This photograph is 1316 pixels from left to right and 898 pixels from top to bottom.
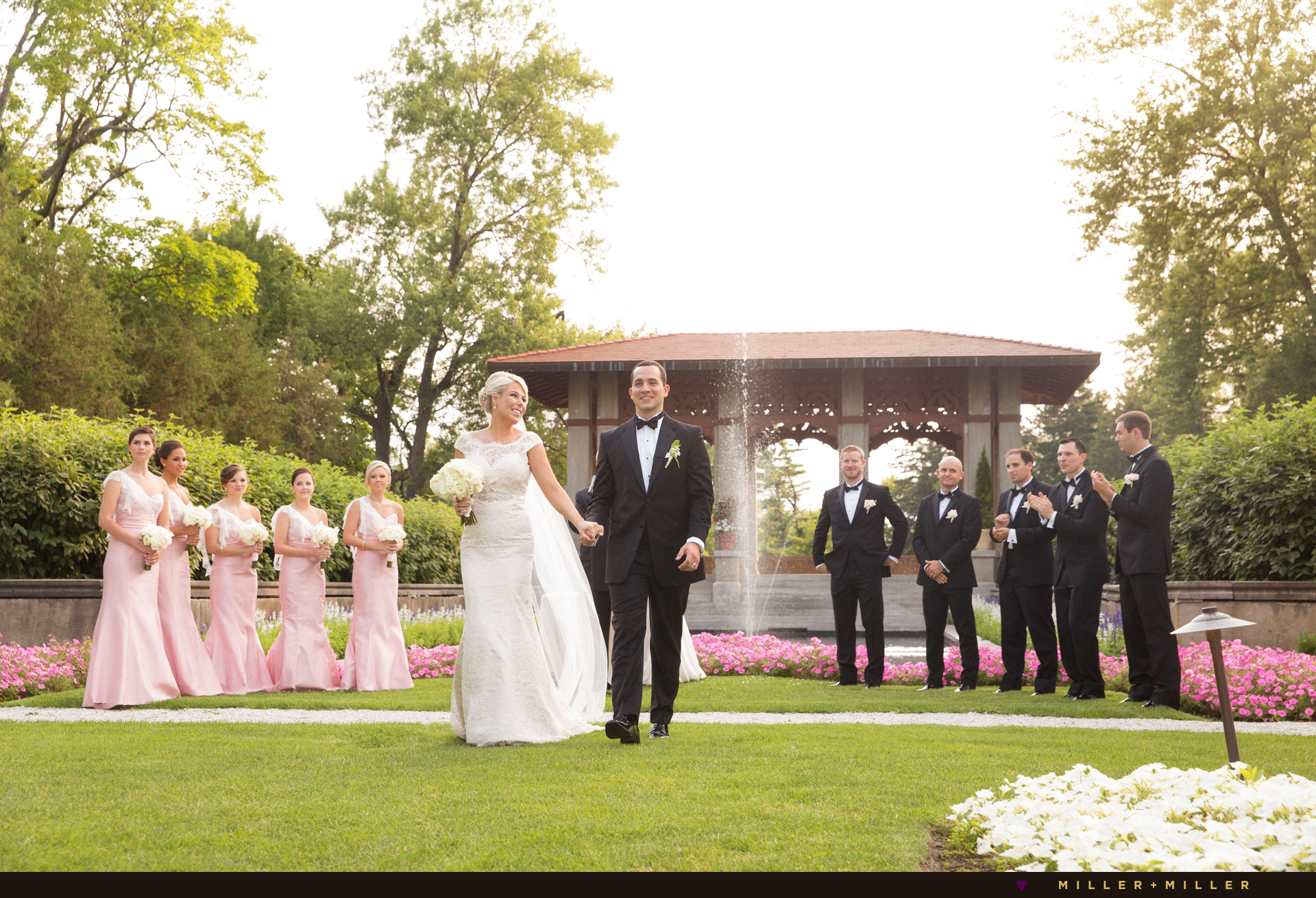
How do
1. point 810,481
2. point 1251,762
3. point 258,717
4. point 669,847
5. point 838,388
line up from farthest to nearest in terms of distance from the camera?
point 810,481 < point 838,388 < point 258,717 < point 1251,762 < point 669,847

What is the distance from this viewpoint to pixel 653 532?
21.5 ft

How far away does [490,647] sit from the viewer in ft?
21.6

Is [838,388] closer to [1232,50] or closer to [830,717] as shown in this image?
[1232,50]

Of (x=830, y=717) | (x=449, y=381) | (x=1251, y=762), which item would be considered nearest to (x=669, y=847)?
(x=1251, y=762)

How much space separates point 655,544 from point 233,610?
215 inches

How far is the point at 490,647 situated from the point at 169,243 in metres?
28.3

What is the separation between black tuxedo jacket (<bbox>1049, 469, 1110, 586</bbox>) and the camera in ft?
29.3

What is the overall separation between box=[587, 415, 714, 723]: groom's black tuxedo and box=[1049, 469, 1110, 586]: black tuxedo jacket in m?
3.87

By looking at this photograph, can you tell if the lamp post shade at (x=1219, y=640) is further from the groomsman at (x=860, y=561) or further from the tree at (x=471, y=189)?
the tree at (x=471, y=189)

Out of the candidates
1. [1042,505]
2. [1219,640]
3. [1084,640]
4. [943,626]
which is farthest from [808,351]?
[1219,640]

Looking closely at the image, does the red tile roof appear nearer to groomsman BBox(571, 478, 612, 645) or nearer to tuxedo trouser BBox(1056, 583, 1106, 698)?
groomsman BBox(571, 478, 612, 645)

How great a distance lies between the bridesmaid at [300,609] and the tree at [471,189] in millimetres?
28580

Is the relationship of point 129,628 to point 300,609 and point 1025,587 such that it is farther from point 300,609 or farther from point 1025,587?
point 1025,587

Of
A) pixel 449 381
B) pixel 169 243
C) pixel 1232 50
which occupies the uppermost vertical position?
pixel 1232 50
